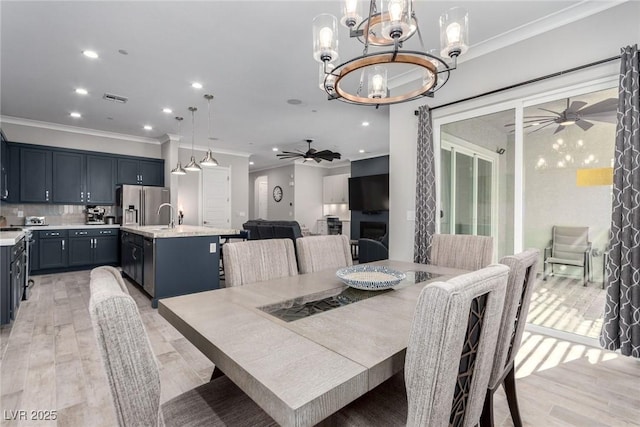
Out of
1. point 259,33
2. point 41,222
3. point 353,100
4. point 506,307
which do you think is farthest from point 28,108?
point 506,307

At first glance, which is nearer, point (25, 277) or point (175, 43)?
point (175, 43)

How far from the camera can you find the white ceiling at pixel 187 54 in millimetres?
2533

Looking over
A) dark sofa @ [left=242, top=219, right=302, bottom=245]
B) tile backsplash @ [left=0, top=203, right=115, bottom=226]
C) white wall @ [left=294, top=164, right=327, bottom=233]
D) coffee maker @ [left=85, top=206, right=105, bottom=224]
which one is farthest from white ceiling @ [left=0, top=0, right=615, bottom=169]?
white wall @ [left=294, top=164, right=327, bottom=233]

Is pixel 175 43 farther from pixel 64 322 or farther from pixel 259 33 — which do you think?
pixel 64 322

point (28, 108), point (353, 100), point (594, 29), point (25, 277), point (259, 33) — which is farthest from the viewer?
point (28, 108)

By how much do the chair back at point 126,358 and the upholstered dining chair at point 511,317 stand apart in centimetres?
122

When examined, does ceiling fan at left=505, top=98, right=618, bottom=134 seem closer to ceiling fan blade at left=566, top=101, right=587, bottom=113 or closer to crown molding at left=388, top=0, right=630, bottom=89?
ceiling fan blade at left=566, top=101, right=587, bottom=113

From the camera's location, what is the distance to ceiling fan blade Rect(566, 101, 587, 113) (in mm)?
2673

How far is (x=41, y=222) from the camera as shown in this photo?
218 inches

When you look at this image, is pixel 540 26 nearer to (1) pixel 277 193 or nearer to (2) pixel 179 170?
(2) pixel 179 170

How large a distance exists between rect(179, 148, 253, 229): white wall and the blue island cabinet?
340 cm

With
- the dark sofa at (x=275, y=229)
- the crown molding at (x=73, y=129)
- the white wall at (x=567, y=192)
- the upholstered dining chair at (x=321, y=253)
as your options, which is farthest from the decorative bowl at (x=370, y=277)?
the crown molding at (x=73, y=129)

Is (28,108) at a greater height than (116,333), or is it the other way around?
(28,108)

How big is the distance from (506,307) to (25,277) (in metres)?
5.38
